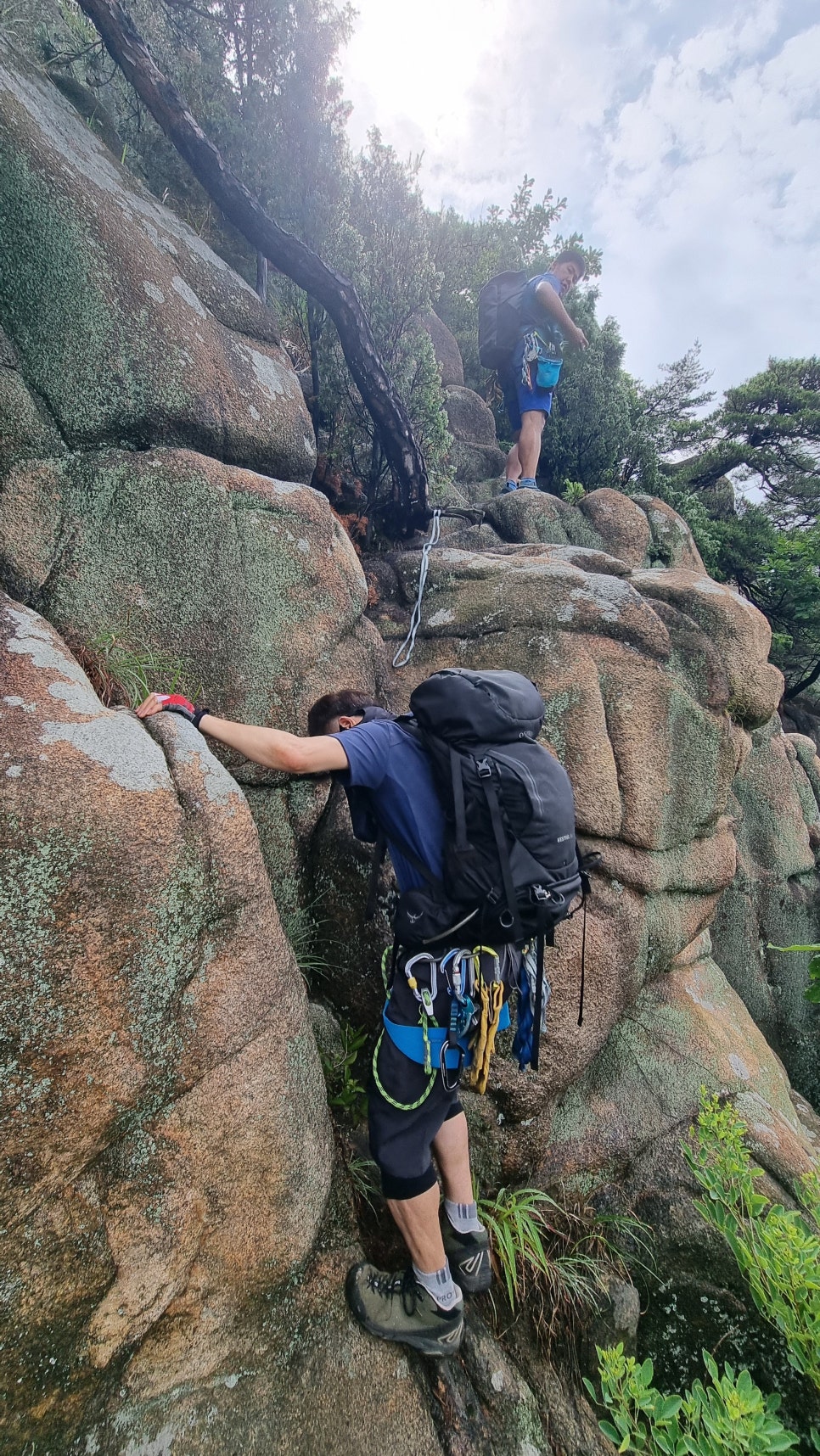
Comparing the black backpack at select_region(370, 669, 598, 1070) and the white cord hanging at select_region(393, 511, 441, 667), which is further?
the white cord hanging at select_region(393, 511, 441, 667)

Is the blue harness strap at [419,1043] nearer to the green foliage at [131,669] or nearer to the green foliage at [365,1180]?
the green foliage at [365,1180]

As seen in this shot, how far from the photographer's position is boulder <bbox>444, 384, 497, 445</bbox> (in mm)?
14414

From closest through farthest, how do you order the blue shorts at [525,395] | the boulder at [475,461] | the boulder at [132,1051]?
the boulder at [132,1051] → the blue shorts at [525,395] → the boulder at [475,461]

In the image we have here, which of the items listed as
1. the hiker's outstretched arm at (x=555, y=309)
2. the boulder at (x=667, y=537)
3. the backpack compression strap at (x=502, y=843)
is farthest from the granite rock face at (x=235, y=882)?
the boulder at (x=667, y=537)

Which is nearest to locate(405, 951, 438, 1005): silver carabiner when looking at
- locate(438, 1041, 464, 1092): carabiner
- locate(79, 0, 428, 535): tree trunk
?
locate(438, 1041, 464, 1092): carabiner

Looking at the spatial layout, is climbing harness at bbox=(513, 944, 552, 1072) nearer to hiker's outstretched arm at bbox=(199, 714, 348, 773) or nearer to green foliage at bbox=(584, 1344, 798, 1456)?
green foliage at bbox=(584, 1344, 798, 1456)

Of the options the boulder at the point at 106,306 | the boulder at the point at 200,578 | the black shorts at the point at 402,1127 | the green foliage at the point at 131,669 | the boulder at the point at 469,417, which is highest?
the boulder at the point at 469,417

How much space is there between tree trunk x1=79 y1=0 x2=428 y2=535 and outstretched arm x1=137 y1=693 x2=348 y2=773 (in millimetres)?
5764

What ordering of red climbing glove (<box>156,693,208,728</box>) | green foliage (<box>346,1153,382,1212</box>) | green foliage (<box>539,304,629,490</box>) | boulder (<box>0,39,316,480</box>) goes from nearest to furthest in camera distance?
red climbing glove (<box>156,693,208,728</box>), green foliage (<box>346,1153,382,1212</box>), boulder (<box>0,39,316,480</box>), green foliage (<box>539,304,629,490</box>)

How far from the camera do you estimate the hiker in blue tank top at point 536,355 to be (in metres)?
9.00

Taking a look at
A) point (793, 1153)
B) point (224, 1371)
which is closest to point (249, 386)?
point (224, 1371)

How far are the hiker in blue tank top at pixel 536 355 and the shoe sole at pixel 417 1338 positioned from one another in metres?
9.91

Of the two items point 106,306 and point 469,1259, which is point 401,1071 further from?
point 106,306

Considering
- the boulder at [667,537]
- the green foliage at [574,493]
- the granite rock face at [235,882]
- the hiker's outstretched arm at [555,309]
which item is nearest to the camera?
the granite rock face at [235,882]
